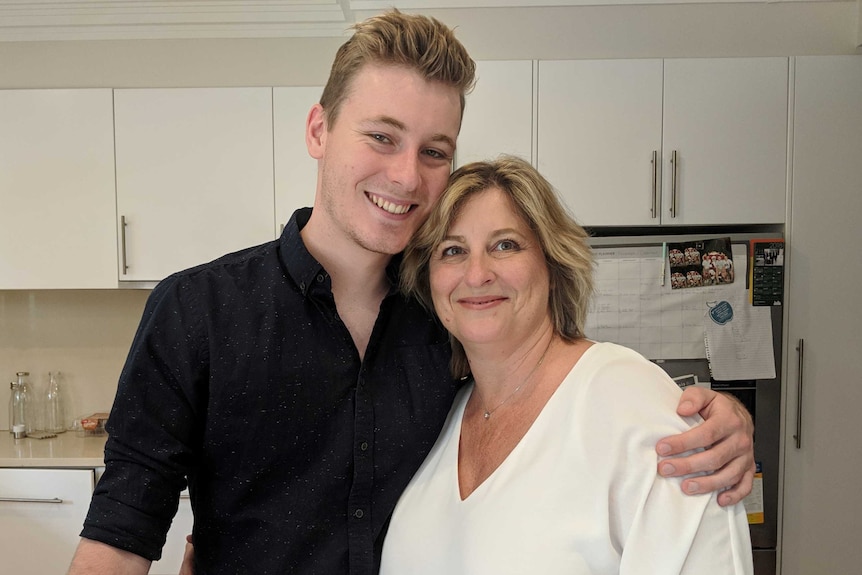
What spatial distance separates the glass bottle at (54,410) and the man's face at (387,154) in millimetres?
2346

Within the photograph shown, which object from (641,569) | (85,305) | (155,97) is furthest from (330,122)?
(85,305)

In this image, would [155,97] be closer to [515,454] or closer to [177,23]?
[177,23]

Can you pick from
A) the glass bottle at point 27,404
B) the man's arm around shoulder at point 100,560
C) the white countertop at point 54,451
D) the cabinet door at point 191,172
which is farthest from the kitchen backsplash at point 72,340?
→ the man's arm around shoulder at point 100,560

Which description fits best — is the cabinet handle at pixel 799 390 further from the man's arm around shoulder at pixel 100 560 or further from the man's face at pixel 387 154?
the man's arm around shoulder at pixel 100 560

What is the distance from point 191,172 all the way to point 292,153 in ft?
1.30

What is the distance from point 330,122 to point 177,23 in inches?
79.0

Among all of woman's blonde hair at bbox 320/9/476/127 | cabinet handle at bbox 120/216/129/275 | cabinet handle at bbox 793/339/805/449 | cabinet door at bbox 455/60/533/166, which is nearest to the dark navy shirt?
woman's blonde hair at bbox 320/9/476/127

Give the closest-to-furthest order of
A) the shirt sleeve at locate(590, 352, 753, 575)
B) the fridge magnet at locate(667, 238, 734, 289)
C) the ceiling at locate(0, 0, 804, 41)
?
the shirt sleeve at locate(590, 352, 753, 575), the fridge magnet at locate(667, 238, 734, 289), the ceiling at locate(0, 0, 804, 41)

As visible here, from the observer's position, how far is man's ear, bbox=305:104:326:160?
49.6 inches

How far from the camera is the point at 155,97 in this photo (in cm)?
262

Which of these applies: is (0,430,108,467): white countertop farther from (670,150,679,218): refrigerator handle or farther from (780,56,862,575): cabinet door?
(780,56,862,575): cabinet door

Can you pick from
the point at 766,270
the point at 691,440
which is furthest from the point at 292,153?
the point at 691,440

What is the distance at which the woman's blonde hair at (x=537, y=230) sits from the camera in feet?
3.84

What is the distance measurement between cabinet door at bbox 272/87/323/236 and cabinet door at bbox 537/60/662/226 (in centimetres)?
88
